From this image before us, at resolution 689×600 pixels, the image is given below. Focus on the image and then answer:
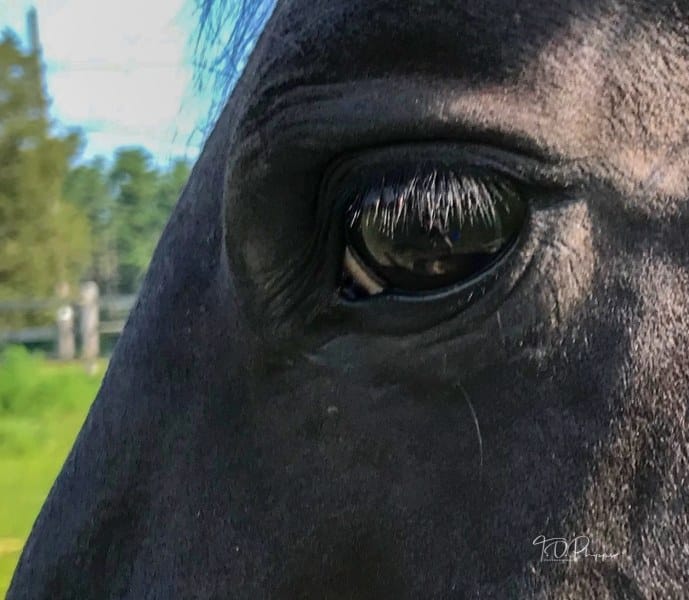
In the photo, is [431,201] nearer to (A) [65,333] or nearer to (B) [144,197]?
(B) [144,197]

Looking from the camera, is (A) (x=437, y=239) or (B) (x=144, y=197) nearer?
(A) (x=437, y=239)

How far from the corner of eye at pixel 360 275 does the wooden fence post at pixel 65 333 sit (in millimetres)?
11440

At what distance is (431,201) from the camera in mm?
938

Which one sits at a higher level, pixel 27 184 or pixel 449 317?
pixel 27 184

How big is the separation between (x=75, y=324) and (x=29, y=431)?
4.78 m

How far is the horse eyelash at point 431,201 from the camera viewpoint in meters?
0.93

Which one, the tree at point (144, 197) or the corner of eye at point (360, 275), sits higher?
the tree at point (144, 197)

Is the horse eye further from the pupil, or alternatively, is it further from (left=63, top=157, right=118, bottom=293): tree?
(left=63, top=157, right=118, bottom=293): tree

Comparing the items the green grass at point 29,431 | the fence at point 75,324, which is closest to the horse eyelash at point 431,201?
the green grass at point 29,431

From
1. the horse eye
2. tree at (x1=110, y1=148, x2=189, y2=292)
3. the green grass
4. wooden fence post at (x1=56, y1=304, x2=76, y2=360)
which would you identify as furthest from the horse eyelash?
wooden fence post at (x1=56, y1=304, x2=76, y2=360)

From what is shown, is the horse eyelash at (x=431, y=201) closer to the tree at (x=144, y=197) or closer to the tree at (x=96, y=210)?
the tree at (x=144, y=197)

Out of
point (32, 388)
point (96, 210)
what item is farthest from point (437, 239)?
point (96, 210)

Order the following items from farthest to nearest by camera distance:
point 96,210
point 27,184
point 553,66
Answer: point 96,210, point 27,184, point 553,66

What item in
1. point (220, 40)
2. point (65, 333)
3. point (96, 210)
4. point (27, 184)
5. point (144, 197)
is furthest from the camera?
point (96, 210)
